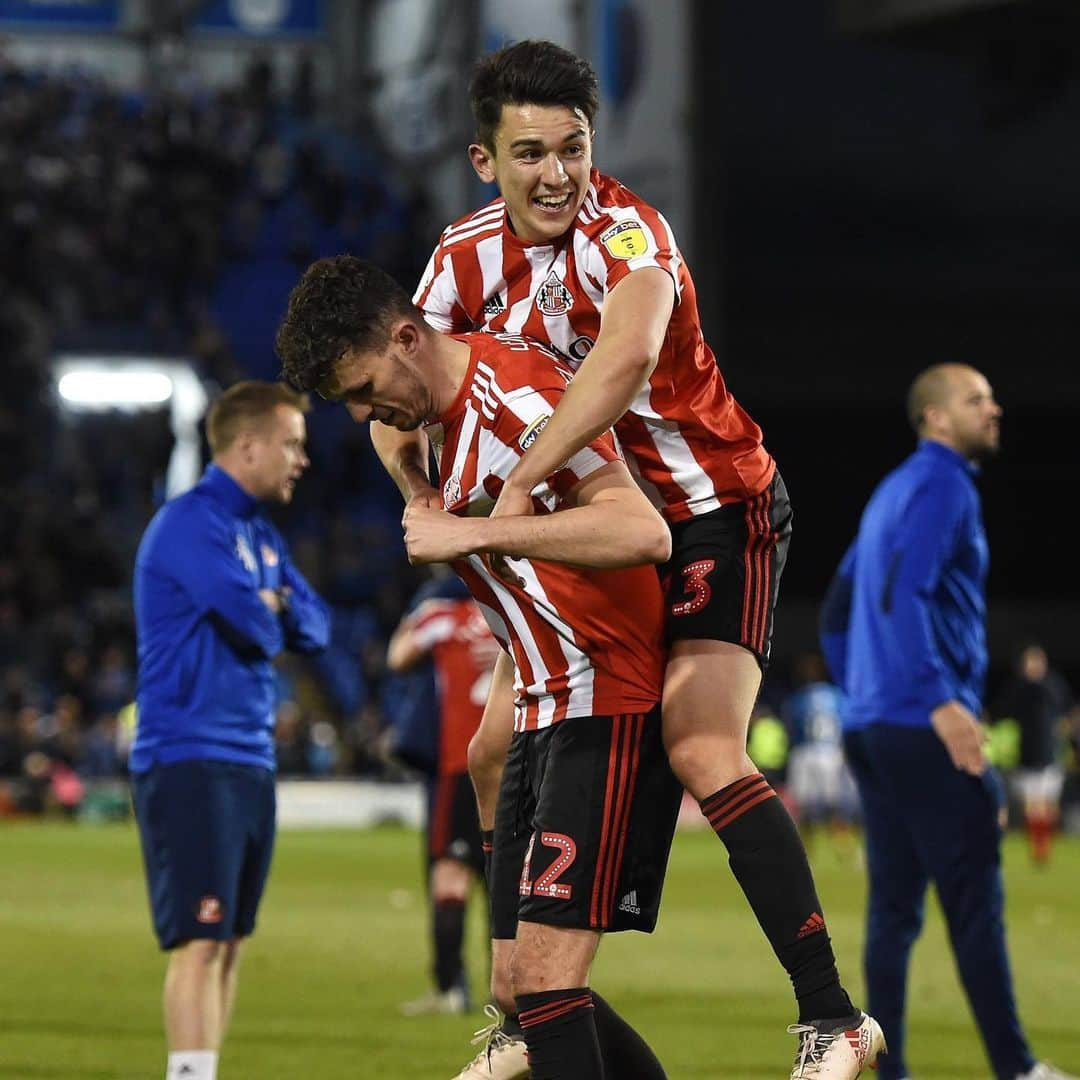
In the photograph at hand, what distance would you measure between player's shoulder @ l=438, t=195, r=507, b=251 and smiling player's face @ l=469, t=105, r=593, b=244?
211 mm

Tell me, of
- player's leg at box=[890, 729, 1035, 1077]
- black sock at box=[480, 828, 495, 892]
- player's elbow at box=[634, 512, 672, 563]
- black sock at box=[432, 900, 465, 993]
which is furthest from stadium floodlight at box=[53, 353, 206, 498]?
player's elbow at box=[634, 512, 672, 563]

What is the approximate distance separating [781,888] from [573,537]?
0.93 meters

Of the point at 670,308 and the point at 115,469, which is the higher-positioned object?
the point at 670,308

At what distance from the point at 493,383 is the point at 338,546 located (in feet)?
86.4

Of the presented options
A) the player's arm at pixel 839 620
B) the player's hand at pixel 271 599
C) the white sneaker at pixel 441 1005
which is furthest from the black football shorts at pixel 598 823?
the white sneaker at pixel 441 1005

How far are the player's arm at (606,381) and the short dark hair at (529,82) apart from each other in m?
0.41

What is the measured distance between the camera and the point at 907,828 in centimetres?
695

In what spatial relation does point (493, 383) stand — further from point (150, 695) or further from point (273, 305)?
point (273, 305)

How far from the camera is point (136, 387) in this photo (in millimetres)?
31547

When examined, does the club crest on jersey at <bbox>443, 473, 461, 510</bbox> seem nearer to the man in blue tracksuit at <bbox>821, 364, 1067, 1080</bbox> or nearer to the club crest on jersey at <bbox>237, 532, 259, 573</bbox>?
the club crest on jersey at <bbox>237, 532, 259, 573</bbox>

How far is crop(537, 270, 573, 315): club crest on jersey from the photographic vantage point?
15.9 ft

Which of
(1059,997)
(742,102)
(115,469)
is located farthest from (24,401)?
(1059,997)

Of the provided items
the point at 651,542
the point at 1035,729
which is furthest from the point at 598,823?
the point at 1035,729

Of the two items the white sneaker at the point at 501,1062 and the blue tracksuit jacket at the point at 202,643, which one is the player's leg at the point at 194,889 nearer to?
the blue tracksuit jacket at the point at 202,643
